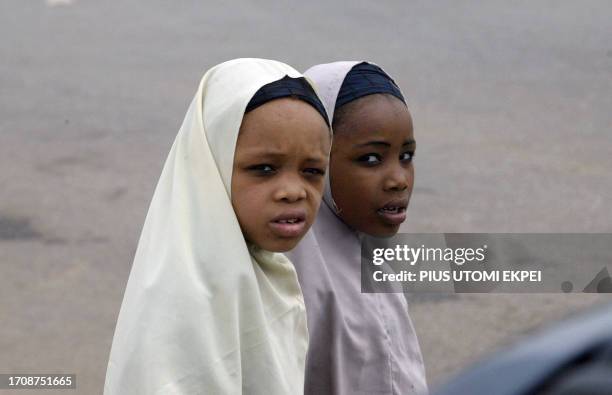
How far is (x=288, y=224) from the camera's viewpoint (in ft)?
9.35

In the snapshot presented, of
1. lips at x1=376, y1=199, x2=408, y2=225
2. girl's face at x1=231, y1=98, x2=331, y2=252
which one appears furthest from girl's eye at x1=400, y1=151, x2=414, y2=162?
girl's face at x1=231, y1=98, x2=331, y2=252

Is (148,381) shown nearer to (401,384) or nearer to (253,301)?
(253,301)

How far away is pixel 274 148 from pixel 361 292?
0.80 metres

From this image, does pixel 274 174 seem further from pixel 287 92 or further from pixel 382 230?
Answer: pixel 382 230

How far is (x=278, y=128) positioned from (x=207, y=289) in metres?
0.43

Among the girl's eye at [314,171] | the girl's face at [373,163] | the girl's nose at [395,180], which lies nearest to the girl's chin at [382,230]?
the girl's face at [373,163]

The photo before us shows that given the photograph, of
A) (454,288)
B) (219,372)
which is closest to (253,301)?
(219,372)

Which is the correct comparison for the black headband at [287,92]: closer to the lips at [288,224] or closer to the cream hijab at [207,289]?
the cream hijab at [207,289]

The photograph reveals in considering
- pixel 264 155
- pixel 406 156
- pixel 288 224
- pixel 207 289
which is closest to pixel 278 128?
pixel 264 155

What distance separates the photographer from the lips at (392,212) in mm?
3379

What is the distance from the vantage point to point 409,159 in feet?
11.3

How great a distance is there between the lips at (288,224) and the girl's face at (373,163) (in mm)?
524

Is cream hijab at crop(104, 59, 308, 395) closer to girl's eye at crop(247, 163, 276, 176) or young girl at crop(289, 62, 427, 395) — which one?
girl's eye at crop(247, 163, 276, 176)

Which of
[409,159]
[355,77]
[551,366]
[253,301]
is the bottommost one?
[551,366]
